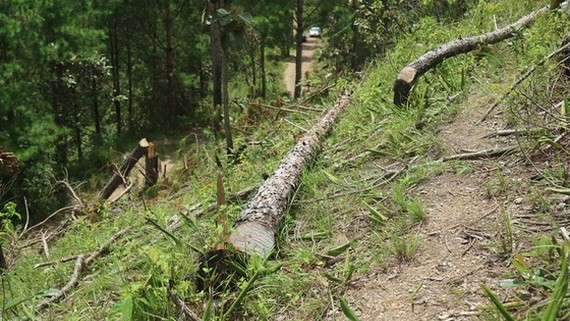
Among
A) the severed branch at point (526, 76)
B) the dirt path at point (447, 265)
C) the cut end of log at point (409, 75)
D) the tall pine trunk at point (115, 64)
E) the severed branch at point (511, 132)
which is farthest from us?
the tall pine trunk at point (115, 64)

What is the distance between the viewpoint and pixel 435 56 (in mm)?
5781

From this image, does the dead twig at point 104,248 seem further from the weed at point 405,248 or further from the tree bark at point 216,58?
the tree bark at point 216,58

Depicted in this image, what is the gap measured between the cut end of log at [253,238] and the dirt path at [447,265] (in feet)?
2.35

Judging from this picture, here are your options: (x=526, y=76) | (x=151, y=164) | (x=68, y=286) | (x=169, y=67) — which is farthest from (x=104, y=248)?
(x=169, y=67)

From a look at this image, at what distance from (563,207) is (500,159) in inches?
33.5


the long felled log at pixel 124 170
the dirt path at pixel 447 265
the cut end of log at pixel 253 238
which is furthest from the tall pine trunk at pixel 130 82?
the dirt path at pixel 447 265

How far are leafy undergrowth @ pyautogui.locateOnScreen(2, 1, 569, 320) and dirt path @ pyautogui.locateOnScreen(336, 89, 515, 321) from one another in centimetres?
10

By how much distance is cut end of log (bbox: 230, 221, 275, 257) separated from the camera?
3514 mm

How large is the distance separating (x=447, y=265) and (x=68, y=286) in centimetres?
267

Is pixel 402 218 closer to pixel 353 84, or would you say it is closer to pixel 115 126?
pixel 353 84

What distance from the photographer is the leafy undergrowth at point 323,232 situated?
10.1 feet

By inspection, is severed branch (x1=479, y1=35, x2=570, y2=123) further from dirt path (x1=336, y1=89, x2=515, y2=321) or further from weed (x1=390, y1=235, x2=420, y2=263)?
weed (x1=390, y1=235, x2=420, y2=263)

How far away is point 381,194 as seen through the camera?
3953mm

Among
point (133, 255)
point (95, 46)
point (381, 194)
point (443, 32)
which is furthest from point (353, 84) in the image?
point (95, 46)
